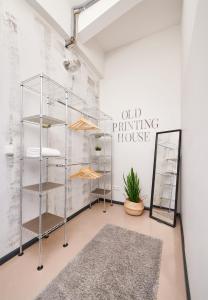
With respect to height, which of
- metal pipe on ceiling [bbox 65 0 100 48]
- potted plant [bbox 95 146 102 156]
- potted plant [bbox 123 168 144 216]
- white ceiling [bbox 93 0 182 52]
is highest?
white ceiling [bbox 93 0 182 52]

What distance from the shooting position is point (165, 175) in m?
2.45

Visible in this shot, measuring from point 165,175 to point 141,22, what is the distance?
8.33ft

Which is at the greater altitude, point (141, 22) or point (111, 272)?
point (141, 22)

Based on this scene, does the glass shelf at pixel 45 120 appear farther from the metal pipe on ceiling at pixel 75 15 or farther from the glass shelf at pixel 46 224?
the metal pipe on ceiling at pixel 75 15

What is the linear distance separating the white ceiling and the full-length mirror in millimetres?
1791

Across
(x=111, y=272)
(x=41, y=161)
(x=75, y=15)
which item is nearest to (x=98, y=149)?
(x=41, y=161)

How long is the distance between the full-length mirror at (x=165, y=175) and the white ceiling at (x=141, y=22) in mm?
1791

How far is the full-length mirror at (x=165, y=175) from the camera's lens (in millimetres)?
2307

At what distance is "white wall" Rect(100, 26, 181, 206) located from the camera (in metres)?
2.46

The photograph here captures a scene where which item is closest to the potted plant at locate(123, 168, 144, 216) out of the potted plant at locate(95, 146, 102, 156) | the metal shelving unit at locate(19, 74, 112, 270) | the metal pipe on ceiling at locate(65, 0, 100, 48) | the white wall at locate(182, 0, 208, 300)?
the potted plant at locate(95, 146, 102, 156)

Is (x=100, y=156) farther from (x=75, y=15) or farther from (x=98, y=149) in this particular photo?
(x=75, y=15)

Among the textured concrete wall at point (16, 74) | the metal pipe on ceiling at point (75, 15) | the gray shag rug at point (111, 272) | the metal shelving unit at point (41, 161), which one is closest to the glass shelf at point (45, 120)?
the metal shelving unit at point (41, 161)

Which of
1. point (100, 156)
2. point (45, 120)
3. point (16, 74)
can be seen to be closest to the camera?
point (16, 74)

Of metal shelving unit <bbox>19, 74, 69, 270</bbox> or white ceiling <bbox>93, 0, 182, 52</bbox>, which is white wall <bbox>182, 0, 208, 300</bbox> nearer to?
metal shelving unit <bbox>19, 74, 69, 270</bbox>
